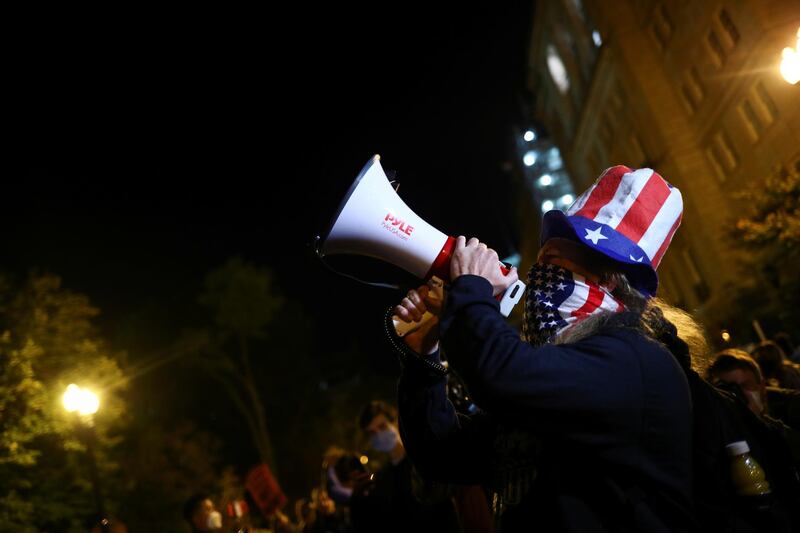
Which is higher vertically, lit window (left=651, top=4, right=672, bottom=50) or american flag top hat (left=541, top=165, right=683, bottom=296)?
lit window (left=651, top=4, right=672, bottom=50)

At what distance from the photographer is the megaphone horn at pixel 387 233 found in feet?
7.10

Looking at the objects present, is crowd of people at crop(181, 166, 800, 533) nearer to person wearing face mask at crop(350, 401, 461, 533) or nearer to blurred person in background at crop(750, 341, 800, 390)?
person wearing face mask at crop(350, 401, 461, 533)

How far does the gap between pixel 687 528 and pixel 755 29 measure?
20781mm

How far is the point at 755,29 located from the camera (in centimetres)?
1827

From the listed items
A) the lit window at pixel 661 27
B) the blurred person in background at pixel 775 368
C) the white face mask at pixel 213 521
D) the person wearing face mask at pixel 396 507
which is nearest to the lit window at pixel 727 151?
the lit window at pixel 661 27

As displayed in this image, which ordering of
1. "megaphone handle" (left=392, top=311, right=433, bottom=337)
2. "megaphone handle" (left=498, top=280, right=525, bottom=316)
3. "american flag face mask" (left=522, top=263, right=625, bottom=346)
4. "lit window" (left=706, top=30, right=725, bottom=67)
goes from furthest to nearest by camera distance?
1. "lit window" (left=706, top=30, right=725, bottom=67)
2. "megaphone handle" (left=392, top=311, right=433, bottom=337)
3. "megaphone handle" (left=498, top=280, right=525, bottom=316)
4. "american flag face mask" (left=522, top=263, right=625, bottom=346)

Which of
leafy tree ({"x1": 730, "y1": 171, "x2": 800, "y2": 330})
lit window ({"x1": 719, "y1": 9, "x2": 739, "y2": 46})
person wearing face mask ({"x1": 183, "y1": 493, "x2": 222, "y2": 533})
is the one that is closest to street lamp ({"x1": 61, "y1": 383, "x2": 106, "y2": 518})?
person wearing face mask ({"x1": 183, "y1": 493, "x2": 222, "y2": 533})

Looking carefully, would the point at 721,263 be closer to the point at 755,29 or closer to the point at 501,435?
the point at 755,29

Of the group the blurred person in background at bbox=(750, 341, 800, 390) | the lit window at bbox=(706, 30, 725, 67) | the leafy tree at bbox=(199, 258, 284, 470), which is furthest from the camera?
the leafy tree at bbox=(199, 258, 284, 470)

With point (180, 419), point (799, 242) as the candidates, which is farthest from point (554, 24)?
point (180, 419)

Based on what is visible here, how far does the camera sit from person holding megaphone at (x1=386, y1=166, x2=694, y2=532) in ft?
5.46

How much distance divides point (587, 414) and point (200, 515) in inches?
261

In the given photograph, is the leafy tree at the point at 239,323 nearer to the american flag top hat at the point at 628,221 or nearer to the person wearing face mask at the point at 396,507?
the person wearing face mask at the point at 396,507

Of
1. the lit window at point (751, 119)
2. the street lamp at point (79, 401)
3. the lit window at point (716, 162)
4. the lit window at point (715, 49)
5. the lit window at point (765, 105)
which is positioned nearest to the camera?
the street lamp at point (79, 401)
